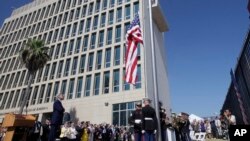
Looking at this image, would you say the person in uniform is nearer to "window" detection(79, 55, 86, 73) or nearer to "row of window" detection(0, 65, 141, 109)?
"row of window" detection(0, 65, 141, 109)

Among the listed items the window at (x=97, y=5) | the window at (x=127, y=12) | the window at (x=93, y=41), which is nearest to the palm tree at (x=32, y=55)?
the window at (x=93, y=41)

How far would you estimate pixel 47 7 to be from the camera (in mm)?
50531

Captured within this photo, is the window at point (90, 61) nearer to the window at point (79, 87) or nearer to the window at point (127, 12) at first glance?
the window at point (79, 87)

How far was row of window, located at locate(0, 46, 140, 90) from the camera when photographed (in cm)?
3516

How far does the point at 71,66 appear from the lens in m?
38.2

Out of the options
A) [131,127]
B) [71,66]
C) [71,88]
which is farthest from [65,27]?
[131,127]

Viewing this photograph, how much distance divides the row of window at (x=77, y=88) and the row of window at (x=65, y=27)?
29.8 feet

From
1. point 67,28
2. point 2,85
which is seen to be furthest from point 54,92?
point 2,85

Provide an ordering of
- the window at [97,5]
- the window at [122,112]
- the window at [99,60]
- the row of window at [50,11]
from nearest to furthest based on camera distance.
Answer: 1. the window at [122,112]
2. the window at [99,60]
3. the window at [97,5]
4. the row of window at [50,11]

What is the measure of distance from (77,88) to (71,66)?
4.27 metres

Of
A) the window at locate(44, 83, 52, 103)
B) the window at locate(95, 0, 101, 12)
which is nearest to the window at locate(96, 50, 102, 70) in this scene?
the window at locate(95, 0, 101, 12)

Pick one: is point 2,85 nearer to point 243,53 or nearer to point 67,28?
point 67,28

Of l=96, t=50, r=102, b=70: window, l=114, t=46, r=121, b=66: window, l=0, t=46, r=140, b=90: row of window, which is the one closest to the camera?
l=114, t=46, r=121, b=66: window

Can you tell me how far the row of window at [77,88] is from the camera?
32938mm
